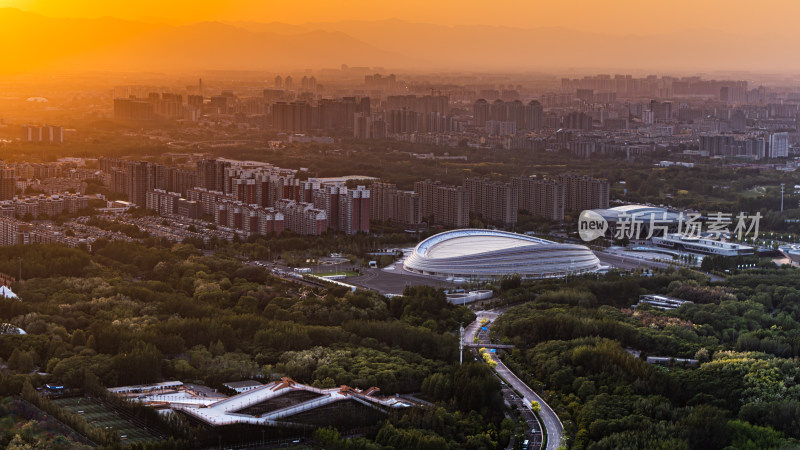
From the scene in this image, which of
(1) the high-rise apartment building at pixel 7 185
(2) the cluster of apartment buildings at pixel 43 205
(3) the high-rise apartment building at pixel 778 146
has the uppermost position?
(3) the high-rise apartment building at pixel 778 146

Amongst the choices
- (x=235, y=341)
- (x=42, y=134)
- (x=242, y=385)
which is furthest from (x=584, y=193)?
(x=42, y=134)

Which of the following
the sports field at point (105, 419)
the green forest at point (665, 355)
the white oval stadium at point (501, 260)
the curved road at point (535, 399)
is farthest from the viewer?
the white oval stadium at point (501, 260)

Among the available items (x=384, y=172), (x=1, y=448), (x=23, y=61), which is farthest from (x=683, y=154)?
(x=1, y=448)

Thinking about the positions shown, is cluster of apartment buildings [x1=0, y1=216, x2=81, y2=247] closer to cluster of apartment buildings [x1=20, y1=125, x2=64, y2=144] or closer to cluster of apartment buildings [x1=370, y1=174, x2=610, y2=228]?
cluster of apartment buildings [x1=370, y1=174, x2=610, y2=228]

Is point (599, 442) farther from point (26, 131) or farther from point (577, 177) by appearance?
point (26, 131)

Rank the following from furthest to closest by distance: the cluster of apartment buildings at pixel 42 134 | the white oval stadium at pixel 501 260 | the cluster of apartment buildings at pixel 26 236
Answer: the cluster of apartment buildings at pixel 42 134
the cluster of apartment buildings at pixel 26 236
the white oval stadium at pixel 501 260

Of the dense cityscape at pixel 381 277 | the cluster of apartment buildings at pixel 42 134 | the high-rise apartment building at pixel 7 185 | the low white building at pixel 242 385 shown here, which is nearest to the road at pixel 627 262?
the dense cityscape at pixel 381 277

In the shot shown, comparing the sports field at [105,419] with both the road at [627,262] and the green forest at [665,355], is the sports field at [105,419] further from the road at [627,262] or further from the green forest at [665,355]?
the road at [627,262]

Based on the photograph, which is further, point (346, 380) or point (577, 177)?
point (577, 177)
